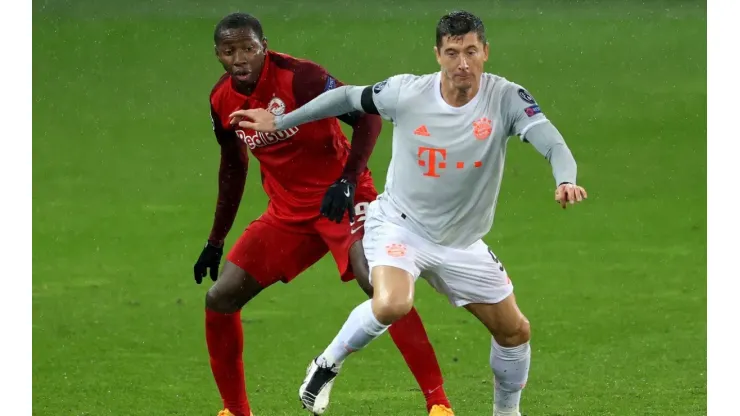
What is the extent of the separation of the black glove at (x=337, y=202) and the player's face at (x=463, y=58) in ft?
2.32

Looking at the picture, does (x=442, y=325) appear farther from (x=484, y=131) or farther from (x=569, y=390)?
(x=484, y=131)

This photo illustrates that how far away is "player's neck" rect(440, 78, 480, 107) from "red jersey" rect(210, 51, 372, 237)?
0.73 metres

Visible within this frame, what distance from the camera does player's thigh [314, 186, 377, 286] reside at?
6.10 meters

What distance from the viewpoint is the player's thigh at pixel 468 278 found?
5754 millimetres

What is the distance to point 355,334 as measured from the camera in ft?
18.6

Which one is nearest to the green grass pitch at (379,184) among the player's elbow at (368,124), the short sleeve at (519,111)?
the player's elbow at (368,124)

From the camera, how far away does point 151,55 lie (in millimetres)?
13234

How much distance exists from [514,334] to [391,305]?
678 millimetres

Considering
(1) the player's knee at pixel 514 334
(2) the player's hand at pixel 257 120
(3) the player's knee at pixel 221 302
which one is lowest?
(1) the player's knee at pixel 514 334

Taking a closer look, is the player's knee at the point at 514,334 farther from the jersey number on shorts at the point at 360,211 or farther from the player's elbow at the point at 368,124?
the player's elbow at the point at 368,124

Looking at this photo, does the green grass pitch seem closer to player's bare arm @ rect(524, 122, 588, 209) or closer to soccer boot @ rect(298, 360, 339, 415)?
soccer boot @ rect(298, 360, 339, 415)

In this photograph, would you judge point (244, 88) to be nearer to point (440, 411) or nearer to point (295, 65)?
point (295, 65)

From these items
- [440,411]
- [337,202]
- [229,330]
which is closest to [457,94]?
[337,202]

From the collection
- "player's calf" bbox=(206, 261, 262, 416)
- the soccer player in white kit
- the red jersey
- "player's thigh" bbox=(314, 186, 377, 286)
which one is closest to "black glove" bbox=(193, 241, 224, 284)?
"player's calf" bbox=(206, 261, 262, 416)
